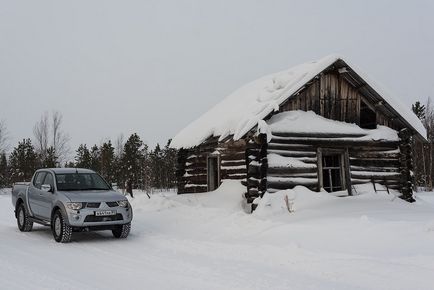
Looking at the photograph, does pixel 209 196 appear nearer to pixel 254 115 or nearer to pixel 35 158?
pixel 254 115

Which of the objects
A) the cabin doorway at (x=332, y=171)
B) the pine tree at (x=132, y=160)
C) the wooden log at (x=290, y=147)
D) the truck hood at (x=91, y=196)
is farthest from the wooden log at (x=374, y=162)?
the pine tree at (x=132, y=160)

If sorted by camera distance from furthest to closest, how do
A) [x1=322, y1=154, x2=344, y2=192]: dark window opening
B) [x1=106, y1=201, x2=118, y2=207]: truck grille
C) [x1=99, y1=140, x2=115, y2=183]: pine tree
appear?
[x1=99, y1=140, x2=115, y2=183]: pine tree
[x1=322, y1=154, x2=344, y2=192]: dark window opening
[x1=106, y1=201, x2=118, y2=207]: truck grille

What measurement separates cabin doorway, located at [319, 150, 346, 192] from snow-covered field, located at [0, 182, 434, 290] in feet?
7.09

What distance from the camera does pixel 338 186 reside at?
59.6 ft

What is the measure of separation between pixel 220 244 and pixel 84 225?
332 cm

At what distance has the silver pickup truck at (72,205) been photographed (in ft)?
37.0

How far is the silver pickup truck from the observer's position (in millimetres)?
11281

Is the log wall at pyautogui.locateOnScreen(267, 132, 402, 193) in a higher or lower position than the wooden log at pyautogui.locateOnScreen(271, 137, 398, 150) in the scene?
lower

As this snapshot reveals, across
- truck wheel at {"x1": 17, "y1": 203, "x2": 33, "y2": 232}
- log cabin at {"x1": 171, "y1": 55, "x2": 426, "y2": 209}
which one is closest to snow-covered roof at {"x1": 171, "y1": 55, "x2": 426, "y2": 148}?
log cabin at {"x1": 171, "y1": 55, "x2": 426, "y2": 209}

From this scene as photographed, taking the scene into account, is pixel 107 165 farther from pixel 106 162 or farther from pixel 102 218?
pixel 102 218

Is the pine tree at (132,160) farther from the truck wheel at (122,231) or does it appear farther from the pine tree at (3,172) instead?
the truck wheel at (122,231)

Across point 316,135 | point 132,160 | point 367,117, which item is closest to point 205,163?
point 316,135

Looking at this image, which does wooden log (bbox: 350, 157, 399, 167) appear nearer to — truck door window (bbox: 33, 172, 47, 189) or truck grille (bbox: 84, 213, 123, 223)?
truck grille (bbox: 84, 213, 123, 223)

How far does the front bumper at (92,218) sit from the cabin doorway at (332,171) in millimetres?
8457
